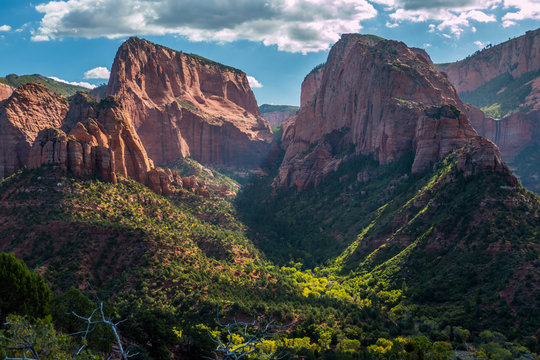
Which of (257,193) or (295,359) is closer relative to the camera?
(295,359)

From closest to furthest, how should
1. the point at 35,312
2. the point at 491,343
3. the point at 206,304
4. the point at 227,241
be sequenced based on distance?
the point at 35,312 < the point at 491,343 < the point at 206,304 < the point at 227,241

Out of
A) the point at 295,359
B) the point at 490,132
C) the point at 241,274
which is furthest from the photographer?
the point at 490,132

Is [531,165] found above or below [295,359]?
above

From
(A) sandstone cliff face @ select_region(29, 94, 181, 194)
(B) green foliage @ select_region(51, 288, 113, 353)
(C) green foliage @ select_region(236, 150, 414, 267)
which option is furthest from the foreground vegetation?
(C) green foliage @ select_region(236, 150, 414, 267)

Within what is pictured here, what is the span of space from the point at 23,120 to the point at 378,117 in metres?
95.2

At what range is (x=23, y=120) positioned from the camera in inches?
3907

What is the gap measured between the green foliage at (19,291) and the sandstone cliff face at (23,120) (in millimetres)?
69210

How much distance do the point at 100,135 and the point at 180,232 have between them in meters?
25.5

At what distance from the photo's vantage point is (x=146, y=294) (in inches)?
2315

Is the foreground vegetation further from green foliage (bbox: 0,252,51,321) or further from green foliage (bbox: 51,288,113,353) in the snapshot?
green foliage (bbox: 0,252,51,321)

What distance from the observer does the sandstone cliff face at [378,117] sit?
97.2m

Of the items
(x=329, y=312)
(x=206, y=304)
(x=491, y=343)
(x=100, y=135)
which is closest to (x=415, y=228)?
(x=329, y=312)

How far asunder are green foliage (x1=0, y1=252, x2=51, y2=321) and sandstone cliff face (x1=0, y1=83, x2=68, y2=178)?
227 ft

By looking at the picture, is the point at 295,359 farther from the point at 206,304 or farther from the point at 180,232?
the point at 180,232
